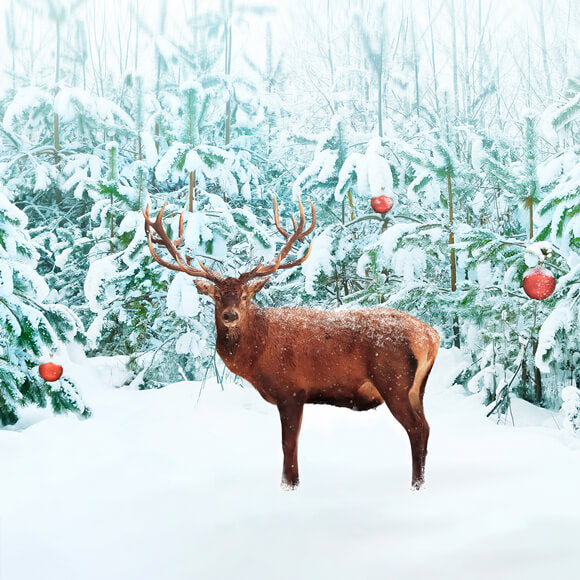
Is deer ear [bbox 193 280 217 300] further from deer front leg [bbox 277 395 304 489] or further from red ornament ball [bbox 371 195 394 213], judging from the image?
red ornament ball [bbox 371 195 394 213]

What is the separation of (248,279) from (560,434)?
203cm

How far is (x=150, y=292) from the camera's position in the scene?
17.0 feet

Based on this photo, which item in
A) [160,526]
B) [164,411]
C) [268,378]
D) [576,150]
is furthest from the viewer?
[164,411]

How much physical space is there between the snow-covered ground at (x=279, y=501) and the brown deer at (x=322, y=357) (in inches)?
10.5

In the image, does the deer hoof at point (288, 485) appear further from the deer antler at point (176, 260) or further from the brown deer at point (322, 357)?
the deer antler at point (176, 260)

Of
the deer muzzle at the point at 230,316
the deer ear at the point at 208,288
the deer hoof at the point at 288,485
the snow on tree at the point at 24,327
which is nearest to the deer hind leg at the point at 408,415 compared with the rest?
the deer hoof at the point at 288,485

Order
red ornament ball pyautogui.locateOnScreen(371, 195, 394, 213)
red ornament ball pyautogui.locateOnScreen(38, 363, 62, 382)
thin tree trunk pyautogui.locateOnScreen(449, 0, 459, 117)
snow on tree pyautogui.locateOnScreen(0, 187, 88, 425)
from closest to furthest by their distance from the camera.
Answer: red ornament ball pyautogui.locateOnScreen(38, 363, 62, 382)
snow on tree pyautogui.locateOnScreen(0, 187, 88, 425)
red ornament ball pyautogui.locateOnScreen(371, 195, 394, 213)
thin tree trunk pyautogui.locateOnScreen(449, 0, 459, 117)

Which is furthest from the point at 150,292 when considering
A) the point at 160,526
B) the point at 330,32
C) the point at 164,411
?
the point at 330,32

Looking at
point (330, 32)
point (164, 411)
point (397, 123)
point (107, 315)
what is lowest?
point (164, 411)

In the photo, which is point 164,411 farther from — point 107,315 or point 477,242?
point 477,242

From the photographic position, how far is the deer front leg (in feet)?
8.63

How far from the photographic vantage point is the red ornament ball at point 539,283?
2.89 meters

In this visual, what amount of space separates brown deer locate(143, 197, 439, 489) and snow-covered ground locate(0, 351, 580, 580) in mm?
266

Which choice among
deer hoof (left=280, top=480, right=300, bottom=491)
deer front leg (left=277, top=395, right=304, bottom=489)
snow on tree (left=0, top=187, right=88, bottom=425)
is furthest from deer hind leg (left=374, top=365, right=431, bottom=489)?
snow on tree (left=0, top=187, right=88, bottom=425)
